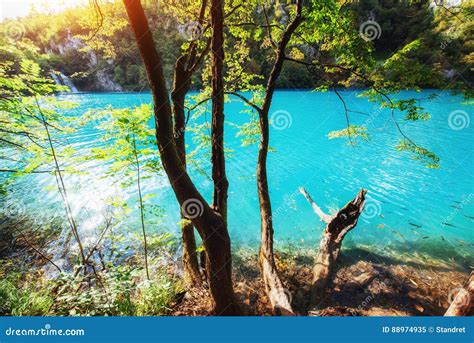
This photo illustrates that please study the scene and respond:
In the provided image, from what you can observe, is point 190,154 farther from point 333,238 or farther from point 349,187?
point 349,187

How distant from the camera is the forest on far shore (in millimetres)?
3721

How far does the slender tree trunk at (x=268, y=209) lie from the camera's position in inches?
167

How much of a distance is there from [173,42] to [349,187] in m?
29.5

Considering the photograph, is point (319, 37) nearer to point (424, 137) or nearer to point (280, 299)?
point (280, 299)

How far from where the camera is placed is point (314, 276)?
216 inches

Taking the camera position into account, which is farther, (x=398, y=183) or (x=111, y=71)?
(x=111, y=71)

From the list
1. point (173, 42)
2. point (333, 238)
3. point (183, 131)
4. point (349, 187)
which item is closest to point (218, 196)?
point (183, 131)

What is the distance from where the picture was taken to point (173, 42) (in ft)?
102

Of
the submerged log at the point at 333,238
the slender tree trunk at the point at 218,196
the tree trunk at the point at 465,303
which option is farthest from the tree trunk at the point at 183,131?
the tree trunk at the point at 465,303

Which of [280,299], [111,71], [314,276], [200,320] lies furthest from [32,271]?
[111,71]

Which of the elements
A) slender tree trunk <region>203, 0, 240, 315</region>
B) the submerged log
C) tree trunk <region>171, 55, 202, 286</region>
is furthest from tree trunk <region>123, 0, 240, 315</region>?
the submerged log

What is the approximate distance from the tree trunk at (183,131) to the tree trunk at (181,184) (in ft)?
3.08

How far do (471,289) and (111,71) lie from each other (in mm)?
66418

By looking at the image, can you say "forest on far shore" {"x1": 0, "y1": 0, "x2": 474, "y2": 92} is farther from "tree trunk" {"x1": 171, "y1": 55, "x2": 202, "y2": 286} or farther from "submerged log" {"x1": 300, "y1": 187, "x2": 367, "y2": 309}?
"submerged log" {"x1": 300, "y1": 187, "x2": 367, "y2": 309}
